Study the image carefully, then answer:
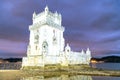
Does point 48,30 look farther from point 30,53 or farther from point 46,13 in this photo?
point 30,53

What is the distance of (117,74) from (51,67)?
55.1ft

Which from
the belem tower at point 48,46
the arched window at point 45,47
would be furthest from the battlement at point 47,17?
the arched window at point 45,47

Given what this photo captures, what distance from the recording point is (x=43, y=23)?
2124 inches

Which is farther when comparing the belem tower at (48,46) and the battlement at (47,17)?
the battlement at (47,17)

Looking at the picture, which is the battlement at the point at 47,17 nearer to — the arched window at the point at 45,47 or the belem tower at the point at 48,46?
the belem tower at the point at 48,46

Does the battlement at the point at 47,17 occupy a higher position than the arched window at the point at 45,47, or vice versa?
the battlement at the point at 47,17

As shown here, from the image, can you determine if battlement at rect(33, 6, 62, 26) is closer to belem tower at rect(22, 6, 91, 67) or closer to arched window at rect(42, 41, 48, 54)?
belem tower at rect(22, 6, 91, 67)

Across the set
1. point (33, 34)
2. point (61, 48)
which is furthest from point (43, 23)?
point (61, 48)

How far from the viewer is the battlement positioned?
54.7m

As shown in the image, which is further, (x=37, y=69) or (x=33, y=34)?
(x=33, y=34)

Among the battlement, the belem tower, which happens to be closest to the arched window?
the belem tower

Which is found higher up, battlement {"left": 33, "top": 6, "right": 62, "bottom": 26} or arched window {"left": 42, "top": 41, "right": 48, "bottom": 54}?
battlement {"left": 33, "top": 6, "right": 62, "bottom": 26}

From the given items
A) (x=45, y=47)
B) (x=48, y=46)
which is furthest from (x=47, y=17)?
(x=45, y=47)

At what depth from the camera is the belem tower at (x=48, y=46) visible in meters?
50.6
